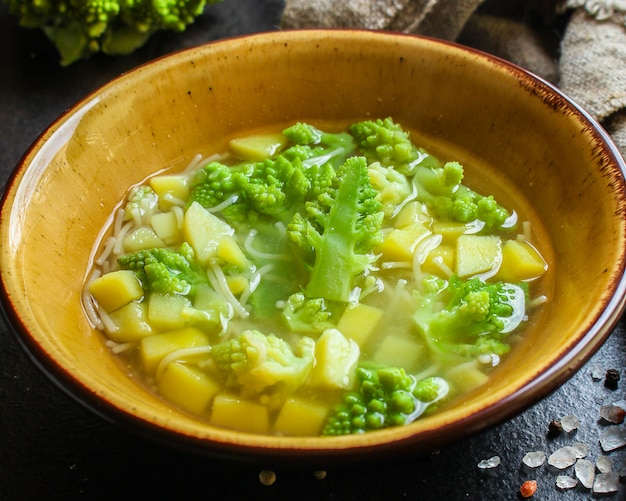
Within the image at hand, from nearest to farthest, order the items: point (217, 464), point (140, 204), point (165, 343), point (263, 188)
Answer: point (217, 464) → point (165, 343) → point (263, 188) → point (140, 204)

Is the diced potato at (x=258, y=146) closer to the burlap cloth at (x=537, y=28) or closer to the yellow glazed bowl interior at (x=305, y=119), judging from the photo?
the yellow glazed bowl interior at (x=305, y=119)

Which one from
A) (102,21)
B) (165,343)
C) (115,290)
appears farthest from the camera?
(102,21)

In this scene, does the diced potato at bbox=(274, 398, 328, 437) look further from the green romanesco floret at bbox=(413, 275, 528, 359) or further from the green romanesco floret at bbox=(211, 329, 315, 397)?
the green romanesco floret at bbox=(413, 275, 528, 359)

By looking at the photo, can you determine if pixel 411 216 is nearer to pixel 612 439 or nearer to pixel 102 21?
pixel 612 439

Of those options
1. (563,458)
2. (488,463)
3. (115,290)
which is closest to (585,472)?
(563,458)

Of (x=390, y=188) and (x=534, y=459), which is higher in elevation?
(x=390, y=188)

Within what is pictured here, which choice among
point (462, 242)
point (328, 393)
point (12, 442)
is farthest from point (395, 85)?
point (12, 442)

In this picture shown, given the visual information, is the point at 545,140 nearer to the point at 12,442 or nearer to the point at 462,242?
the point at 462,242
